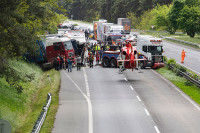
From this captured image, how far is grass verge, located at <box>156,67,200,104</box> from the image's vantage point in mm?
29419

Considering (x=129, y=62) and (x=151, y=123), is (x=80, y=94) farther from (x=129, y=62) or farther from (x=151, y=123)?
(x=151, y=123)

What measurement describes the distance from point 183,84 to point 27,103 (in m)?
13.3

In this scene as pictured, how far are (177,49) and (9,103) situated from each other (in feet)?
136

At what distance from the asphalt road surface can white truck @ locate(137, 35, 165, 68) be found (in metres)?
2.82

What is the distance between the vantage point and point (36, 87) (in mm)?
32469

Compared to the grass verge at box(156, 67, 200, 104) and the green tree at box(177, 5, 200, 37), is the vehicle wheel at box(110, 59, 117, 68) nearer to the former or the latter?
the grass verge at box(156, 67, 200, 104)

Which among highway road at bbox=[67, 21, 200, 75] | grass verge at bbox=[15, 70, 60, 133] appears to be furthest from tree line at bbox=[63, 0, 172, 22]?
grass verge at bbox=[15, 70, 60, 133]

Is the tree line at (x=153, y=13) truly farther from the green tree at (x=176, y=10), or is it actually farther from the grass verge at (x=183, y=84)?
the grass verge at (x=183, y=84)

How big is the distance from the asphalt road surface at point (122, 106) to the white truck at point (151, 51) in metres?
2.82

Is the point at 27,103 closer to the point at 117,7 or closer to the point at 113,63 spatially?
the point at 113,63

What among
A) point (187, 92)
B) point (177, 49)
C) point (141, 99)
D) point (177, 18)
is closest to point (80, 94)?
point (141, 99)

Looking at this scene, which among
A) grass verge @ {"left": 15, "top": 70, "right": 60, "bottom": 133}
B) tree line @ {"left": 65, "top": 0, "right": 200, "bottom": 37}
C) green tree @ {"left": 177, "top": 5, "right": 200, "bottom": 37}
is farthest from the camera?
tree line @ {"left": 65, "top": 0, "right": 200, "bottom": 37}

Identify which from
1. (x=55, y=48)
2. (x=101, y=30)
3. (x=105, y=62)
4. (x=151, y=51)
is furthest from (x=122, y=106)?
(x=101, y=30)

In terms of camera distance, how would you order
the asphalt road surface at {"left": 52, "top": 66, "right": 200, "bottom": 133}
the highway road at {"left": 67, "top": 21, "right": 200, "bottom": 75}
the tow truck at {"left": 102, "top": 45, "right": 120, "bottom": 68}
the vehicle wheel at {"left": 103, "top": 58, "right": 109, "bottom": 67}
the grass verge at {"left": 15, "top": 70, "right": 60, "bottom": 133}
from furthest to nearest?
the highway road at {"left": 67, "top": 21, "right": 200, "bottom": 75} < the vehicle wheel at {"left": 103, "top": 58, "right": 109, "bottom": 67} < the tow truck at {"left": 102, "top": 45, "right": 120, "bottom": 68} < the asphalt road surface at {"left": 52, "top": 66, "right": 200, "bottom": 133} < the grass verge at {"left": 15, "top": 70, "right": 60, "bottom": 133}
